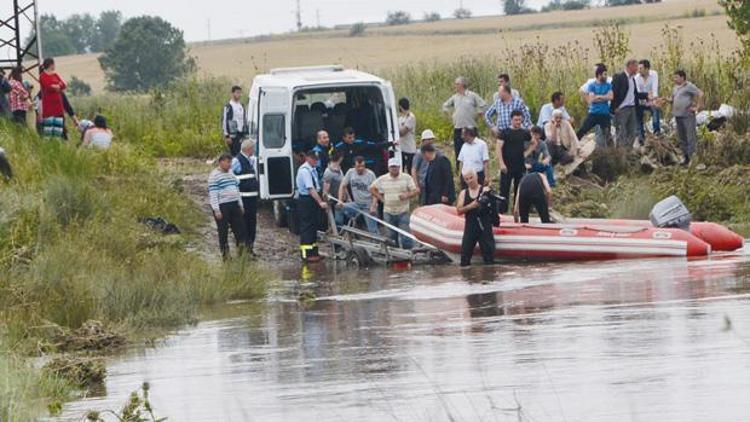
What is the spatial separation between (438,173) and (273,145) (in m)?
2.65

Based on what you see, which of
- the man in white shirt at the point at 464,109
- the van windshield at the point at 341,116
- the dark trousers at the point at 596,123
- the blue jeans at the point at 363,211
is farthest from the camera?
the dark trousers at the point at 596,123

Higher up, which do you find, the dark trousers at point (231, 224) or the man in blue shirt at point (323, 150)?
the man in blue shirt at point (323, 150)

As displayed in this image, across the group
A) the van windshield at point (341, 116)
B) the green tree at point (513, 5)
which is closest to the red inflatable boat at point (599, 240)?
the van windshield at point (341, 116)

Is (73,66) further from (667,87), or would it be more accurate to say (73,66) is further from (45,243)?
(45,243)

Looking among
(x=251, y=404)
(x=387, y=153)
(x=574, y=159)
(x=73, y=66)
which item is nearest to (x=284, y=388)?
(x=251, y=404)

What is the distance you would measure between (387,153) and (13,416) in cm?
1642

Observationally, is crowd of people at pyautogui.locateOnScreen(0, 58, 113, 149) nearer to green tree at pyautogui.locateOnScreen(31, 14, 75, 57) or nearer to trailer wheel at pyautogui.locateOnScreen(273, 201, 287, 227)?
trailer wheel at pyautogui.locateOnScreen(273, 201, 287, 227)

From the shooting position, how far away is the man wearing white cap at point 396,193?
26.1 metres

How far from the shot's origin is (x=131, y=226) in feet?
85.3

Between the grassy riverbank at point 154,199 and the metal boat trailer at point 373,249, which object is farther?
the metal boat trailer at point 373,249

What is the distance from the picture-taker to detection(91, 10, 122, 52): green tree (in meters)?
177

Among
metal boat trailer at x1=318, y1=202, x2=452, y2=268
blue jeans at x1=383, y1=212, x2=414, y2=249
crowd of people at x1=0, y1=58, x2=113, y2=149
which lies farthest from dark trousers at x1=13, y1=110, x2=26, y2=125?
blue jeans at x1=383, y1=212, x2=414, y2=249

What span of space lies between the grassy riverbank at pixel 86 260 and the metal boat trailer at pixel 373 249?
6.50ft

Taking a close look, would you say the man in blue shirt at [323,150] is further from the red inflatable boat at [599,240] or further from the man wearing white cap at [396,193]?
the red inflatable boat at [599,240]
